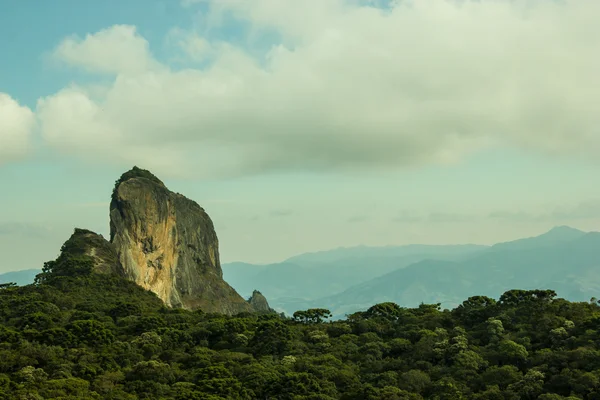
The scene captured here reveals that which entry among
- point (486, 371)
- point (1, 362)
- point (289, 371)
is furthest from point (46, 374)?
point (486, 371)

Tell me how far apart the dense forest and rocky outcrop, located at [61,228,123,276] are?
36.6 metres

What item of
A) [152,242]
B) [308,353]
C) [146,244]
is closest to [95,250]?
[146,244]

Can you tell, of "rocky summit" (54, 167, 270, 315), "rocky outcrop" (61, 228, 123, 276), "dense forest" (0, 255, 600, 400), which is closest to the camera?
"dense forest" (0, 255, 600, 400)

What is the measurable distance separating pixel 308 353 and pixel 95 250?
83.5m

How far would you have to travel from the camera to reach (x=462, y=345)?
79812mm

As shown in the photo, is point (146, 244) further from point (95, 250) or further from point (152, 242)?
point (95, 250)

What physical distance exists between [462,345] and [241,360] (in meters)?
28.2

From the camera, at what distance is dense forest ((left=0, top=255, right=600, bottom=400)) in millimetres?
67438

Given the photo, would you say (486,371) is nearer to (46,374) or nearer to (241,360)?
(241,360)

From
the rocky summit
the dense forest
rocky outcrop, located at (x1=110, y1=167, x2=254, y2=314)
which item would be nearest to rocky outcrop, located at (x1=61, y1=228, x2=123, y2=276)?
the rocky summit

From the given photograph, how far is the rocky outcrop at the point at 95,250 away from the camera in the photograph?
14650 centimetres

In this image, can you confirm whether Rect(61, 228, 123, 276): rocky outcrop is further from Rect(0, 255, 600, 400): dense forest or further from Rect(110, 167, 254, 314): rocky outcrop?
Rect(0, 255, 600, 400): dense forest

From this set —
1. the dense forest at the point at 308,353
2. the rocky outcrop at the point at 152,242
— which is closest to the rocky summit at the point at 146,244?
the rocky outcrop at the point at 152,242

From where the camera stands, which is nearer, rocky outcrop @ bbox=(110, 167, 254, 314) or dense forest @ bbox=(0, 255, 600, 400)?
dense forest @ bbox=(0, 255, 600, 400)
